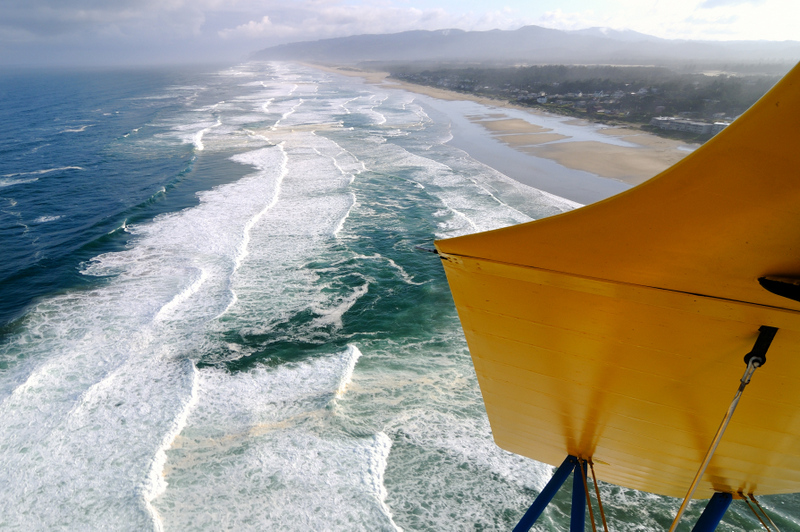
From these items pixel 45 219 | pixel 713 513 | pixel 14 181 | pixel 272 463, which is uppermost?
pixel 713 513

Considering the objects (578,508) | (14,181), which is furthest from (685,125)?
(14,181)

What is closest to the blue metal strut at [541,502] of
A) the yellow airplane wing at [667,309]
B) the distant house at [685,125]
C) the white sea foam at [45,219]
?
the yellow airplane wing at [667,309]

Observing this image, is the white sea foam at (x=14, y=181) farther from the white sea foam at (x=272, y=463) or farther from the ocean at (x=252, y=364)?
the white sea foam at (x=272, y=463)

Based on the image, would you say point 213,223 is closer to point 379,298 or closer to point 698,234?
point 379,298

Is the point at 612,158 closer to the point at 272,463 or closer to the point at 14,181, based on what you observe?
the point at 272,463

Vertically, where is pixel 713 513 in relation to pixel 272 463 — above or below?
above
